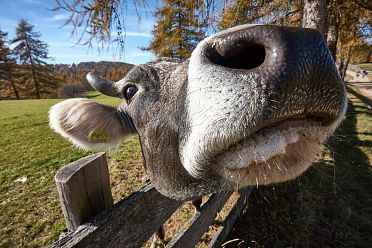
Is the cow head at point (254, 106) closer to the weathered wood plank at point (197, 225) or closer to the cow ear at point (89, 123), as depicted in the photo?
the cow ear at point (89, 123)

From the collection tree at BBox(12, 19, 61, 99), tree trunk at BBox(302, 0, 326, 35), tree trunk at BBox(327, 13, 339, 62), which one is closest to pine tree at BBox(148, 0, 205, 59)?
tree trunk at BBox(327, 13, 339, 62)

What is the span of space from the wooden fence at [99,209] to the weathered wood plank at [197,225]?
413 millimetres

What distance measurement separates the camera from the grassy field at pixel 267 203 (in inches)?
172

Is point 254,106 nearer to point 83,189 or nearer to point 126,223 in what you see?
point 83,189

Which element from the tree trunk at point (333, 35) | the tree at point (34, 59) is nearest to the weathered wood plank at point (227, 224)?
the tree trunk at point (333, 35)

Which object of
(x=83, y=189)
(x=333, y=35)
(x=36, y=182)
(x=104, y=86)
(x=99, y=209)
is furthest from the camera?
(x=333, y=35)

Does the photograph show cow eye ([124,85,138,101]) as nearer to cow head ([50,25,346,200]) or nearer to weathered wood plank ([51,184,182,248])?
cow head ([50,25,346,200])

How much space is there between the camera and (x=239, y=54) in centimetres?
129

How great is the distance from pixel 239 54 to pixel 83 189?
1468 millimetres

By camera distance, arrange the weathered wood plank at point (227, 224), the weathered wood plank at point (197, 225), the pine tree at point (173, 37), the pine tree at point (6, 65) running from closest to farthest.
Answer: the weathered wood plank at point (197, 225) → the weathered wood plank at point (227, 224) → the pine tree at point (173, 37) → the pine tree at point (6, 65)

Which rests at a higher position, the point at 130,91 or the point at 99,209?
the point at 130,91

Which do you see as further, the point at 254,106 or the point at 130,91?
the point at 130,91

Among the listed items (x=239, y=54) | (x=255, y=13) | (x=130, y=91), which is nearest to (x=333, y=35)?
(x=255, y=13)

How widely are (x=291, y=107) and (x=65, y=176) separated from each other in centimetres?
154
